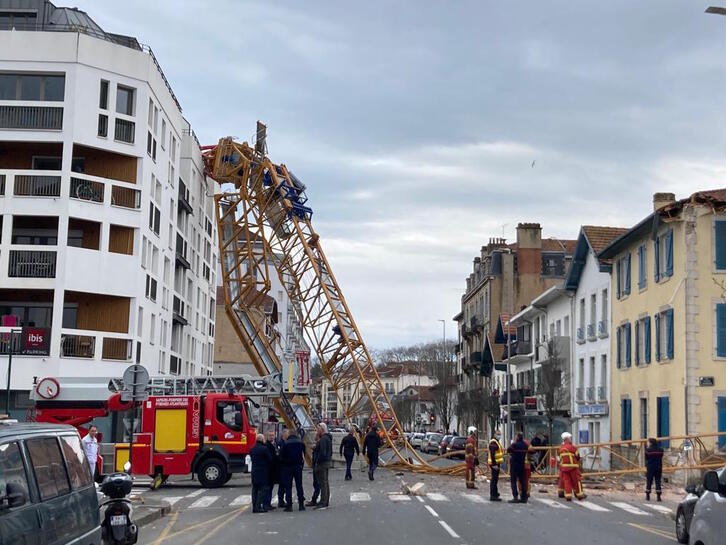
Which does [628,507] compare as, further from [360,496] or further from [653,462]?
[360,496]

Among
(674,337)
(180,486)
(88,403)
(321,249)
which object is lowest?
(180,486)

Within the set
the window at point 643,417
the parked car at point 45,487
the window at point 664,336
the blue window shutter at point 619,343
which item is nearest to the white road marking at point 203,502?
the parked car at point 45,487

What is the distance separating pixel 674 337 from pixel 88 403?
1958 cm

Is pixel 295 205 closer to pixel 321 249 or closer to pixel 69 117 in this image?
pixel 321 249

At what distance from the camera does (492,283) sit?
76.9 m

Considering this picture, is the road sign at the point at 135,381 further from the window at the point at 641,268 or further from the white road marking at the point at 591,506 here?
the window at the point at 641,268

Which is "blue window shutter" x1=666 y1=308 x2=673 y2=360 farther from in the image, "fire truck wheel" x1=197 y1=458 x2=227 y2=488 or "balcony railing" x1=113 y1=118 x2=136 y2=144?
"balcony railing" x1=113 y1=118 x2=136 y2=144

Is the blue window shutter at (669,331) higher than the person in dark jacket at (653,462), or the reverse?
the blue window shutter at (669,331)

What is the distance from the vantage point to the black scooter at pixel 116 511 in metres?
13.2

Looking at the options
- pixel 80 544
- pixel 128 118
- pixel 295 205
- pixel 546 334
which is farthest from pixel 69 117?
pixel 80 544

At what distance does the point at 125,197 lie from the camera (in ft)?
138

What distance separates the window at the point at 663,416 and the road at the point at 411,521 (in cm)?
860

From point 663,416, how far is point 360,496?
46.9 feet

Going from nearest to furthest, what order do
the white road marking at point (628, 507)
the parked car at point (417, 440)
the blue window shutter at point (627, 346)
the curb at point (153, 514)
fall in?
the curb at point (153, 514)
the white road marking at point (628, 507)
the blue window shutter at point (627, 346)
the parked car at point (417, 440)
